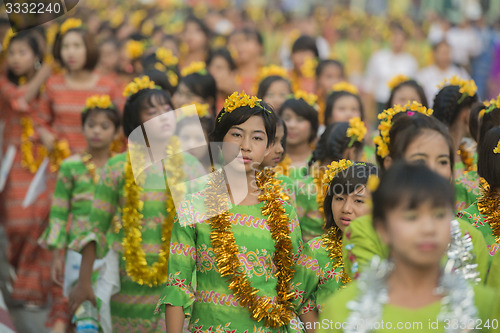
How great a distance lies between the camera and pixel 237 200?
443 cm

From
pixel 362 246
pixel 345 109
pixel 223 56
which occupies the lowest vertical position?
pixel 362 246

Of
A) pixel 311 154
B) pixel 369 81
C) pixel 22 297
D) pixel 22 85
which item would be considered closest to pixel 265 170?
pixel 311 154

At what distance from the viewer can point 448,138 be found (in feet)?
12.8

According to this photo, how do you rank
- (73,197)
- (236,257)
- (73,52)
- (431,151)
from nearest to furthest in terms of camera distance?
(431,151) < (236,257) < (73,197) < (73,52)

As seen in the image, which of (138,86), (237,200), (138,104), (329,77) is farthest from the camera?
(329,77)

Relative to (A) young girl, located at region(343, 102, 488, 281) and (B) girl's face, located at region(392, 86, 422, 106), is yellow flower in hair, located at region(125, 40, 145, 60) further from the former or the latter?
(A) young girl, located at region(343, 102, 488, 281)

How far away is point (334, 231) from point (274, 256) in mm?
501

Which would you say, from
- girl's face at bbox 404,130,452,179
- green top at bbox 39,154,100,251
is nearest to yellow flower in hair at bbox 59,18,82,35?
green top at bbox 39,154,100,251

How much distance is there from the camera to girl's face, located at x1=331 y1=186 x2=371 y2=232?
4.58 meters

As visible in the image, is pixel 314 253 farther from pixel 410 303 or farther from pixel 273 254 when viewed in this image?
pixel 410 303

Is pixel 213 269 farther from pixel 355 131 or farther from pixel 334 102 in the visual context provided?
pixel 334 102

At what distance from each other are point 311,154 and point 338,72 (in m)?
3.33

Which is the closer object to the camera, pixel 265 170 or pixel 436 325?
pixel 436 325

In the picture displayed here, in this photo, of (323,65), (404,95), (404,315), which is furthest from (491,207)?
(323,65)
